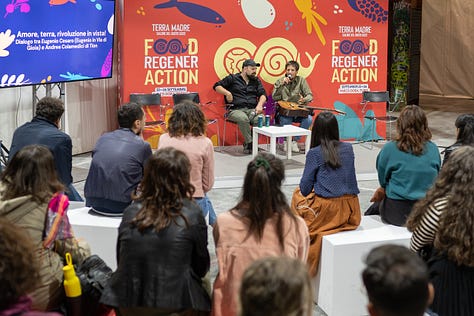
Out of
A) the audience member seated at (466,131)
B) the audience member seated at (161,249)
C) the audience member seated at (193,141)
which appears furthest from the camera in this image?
the audience member seated at (466,131)

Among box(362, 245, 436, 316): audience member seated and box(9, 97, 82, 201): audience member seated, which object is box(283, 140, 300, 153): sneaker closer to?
box(9, 97, 82, 201): audience member seated

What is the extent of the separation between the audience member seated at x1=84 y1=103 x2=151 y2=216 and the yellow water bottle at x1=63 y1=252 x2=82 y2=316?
1284mm

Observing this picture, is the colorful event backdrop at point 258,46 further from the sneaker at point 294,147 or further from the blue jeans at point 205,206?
the blue jeans at point 205,206

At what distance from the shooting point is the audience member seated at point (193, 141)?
4.68m

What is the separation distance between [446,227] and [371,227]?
4.53 feet

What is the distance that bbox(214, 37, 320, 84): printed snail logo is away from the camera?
915 cm

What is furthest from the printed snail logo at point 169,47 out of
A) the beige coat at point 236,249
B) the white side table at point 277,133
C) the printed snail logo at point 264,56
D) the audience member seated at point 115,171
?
the beige coat at point 236,249

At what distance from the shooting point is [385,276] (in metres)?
1.92

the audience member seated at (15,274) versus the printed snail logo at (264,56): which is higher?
the printed snail logo at (264,56)

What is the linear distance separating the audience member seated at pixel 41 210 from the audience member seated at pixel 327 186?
5.47 feet

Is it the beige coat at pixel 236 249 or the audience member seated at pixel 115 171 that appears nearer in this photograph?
the beige coat at pixel 236 249

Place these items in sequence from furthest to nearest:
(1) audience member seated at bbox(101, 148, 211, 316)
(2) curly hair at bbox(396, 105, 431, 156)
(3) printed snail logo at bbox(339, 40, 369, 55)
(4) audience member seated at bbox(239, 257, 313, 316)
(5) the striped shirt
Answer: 1. (3) printed snail logo at bbox(339, 40, 369, 55)
2. (2) curly hair at bbox(396, 105, 431, 156)
3. (5) the striped shirt
4. (1) audience member seated at bbox(101, 148, 211, 316)
5. (4) audience member seated at bbox(239, 257, 313, 316)

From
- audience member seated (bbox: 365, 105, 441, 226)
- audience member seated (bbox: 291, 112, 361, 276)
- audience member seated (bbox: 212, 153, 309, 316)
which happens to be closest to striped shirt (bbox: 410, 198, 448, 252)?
audience member seated (bbox: 212, 153, 309, 316)

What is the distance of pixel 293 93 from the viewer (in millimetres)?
9102
